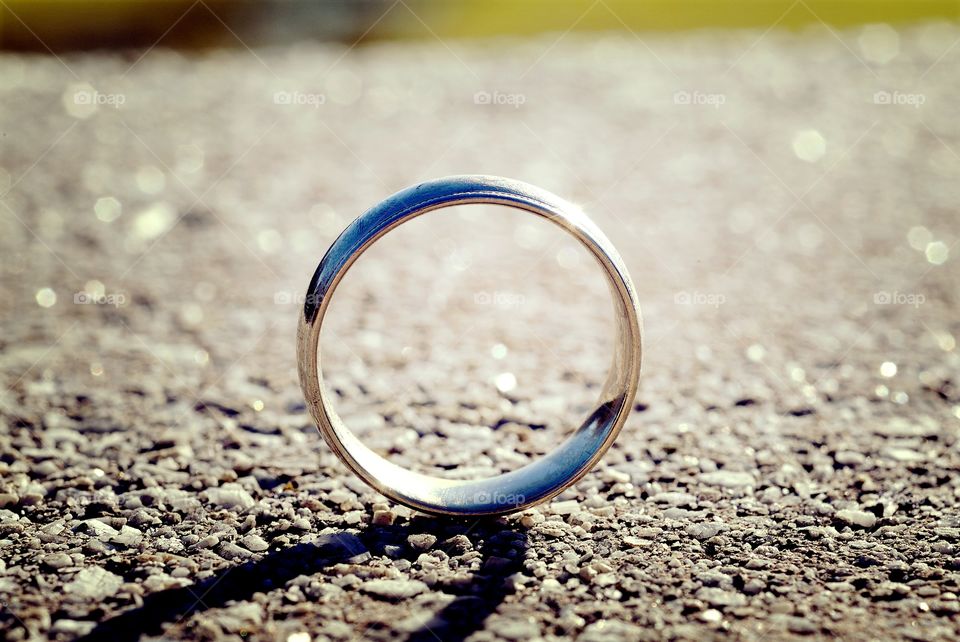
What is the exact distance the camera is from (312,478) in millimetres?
3768

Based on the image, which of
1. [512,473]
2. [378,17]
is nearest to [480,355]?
[512,473]

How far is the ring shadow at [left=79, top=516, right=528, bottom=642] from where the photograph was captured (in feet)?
9.27

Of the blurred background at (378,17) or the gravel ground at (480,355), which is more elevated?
the blurred background at (378,17)

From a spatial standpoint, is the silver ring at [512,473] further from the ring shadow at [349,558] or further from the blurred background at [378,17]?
the blurred background at [378,17]

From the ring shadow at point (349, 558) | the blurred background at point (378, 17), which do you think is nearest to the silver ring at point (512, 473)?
the ring shadow at point (349, 558)

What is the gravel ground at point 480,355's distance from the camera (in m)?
3.03

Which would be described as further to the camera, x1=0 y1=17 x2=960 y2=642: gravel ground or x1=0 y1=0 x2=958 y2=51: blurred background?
x1=0 y1=0 x2=958 y2=51: blurred background

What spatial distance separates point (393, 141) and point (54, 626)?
610 cm

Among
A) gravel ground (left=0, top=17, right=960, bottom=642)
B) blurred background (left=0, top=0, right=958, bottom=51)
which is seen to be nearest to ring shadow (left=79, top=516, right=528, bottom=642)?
gravel ground (left=0, top=17, right=960, bottom=642)

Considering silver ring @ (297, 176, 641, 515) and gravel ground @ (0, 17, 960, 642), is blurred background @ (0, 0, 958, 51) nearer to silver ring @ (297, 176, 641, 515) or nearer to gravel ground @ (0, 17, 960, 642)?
gravel ground @ (0, 17, 960, 642)

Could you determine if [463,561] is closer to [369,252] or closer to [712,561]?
[712,561]

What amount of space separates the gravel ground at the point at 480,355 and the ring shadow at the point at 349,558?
1 cm

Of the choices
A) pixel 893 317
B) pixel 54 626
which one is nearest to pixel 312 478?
pixel 54 626

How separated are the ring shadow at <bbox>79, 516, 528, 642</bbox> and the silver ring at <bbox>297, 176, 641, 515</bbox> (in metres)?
0.11
